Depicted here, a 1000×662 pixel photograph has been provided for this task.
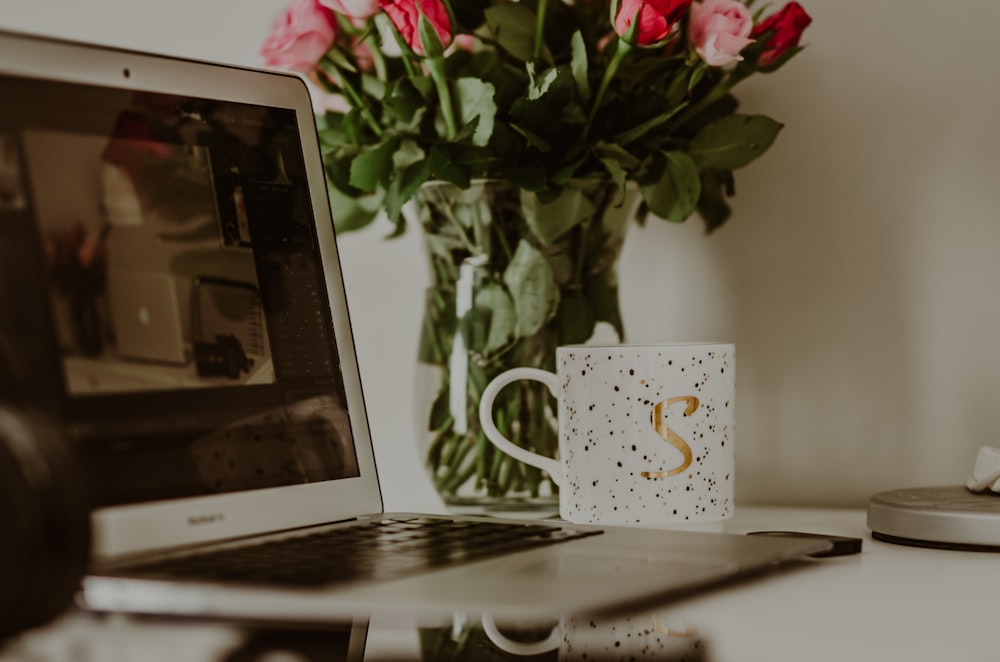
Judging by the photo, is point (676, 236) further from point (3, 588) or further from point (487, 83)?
point (3, 588)

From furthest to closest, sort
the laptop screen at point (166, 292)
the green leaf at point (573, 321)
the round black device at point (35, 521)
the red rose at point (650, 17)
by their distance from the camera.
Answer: the green leaf at point (573, 321)
the red rose at point (650, 17)
the laptop screen at point (166, 292)
the round black device at point (35, 521)

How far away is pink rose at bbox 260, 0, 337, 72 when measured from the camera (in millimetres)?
845

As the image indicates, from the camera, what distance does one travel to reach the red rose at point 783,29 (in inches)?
32.8

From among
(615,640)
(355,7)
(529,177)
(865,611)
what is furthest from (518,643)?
(355,7)

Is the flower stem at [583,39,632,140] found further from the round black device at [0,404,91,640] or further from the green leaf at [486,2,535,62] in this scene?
the round black device at [0,404,91,640]

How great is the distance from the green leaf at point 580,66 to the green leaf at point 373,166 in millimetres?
136

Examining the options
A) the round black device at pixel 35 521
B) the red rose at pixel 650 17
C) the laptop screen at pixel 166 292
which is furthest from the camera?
the red rose at pixel 650 17

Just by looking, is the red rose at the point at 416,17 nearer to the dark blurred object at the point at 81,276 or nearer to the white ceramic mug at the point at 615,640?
the dark blurred object at the point at 81,276

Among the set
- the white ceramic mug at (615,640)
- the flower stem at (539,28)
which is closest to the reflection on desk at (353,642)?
the white ceramic mug at (615,640)

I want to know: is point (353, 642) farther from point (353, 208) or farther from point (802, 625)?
point (353, 208)

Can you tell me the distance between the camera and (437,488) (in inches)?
35.0

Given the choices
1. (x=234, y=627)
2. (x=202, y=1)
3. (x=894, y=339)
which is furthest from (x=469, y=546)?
(x=202, y=1)

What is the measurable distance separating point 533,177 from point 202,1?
1.75ft

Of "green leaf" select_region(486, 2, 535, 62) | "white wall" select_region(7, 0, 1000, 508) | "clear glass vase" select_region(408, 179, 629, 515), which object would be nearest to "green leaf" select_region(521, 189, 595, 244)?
"clear glass vase" select_region(408, 179, 629, 515)
